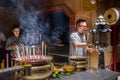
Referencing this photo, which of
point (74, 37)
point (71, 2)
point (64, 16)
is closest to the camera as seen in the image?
point (74, 37)

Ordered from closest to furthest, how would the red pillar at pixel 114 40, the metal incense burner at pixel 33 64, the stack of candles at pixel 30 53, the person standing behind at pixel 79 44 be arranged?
the metal incense burner at pixel 33 64 → the stack of candles at pixel 30 53 → the person standing behind at pixel 79 44 → the red pillar at pixel 114 40

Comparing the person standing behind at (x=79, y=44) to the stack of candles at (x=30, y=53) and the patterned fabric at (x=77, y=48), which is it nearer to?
the patterned fabric at (x=77, y=48)

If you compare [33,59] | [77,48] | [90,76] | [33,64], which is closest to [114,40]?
[77,48]

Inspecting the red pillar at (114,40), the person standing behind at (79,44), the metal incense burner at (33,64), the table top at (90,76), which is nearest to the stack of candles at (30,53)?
the metal incense burner at (33,64)

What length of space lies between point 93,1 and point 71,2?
82 cm

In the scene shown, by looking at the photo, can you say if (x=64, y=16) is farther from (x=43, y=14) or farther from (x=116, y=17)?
(x=116, y=17)

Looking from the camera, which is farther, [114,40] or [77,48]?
[114,40]

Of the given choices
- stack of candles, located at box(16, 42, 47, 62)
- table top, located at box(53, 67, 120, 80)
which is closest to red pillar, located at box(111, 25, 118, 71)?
table top, located at box(53, 67, 120, 80)

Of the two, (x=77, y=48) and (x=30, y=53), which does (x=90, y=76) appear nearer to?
(x=77, y=48)

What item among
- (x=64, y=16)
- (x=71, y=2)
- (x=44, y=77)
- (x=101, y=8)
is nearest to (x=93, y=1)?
(x=101, y=8)

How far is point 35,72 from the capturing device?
6.56ft

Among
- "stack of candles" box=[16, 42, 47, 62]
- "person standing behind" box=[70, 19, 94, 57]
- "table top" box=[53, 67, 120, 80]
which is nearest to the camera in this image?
"stack of candles" box=[16, 42, 47, 62]

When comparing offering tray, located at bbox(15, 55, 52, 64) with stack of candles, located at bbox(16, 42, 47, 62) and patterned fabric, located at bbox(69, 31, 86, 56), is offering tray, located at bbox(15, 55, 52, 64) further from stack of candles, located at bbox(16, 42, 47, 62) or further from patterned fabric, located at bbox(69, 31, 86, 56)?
patterned fabric, located at bbox(69, 31, 86, 56)

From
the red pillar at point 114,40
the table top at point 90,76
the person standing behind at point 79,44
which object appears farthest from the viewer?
the red pillar at point 114,40
